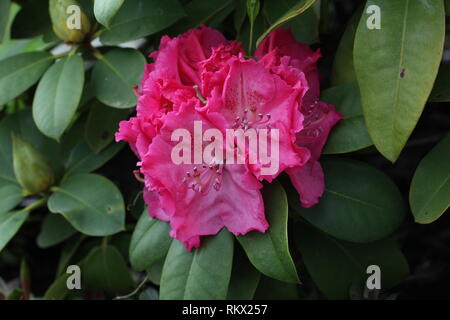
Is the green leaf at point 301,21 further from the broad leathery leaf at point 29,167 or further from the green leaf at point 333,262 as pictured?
the broad leathery leaf at point 29,167

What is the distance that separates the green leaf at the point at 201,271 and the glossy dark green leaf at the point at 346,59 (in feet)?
1.14

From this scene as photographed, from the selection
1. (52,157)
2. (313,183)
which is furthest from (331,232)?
(52,157)

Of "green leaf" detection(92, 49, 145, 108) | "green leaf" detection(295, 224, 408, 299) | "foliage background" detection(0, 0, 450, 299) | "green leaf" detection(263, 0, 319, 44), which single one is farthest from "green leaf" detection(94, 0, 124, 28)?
"green leaf" detection(295, 224, 408, 299)

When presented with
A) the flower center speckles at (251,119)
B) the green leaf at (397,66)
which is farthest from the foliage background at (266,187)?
the flower center speckles at (251,119)

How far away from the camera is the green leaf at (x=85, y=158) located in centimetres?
122

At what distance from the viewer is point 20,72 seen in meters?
1.11

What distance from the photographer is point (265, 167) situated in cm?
83

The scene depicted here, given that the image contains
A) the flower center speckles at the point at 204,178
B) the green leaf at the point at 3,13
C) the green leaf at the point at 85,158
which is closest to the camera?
the flower center speckles at the point at 204,178

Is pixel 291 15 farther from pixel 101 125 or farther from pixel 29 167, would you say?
pixel 29 167

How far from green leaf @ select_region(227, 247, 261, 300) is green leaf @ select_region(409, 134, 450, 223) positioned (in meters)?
0.31

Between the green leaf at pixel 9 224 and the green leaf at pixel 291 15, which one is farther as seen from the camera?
the green leaf at pixel 9 224

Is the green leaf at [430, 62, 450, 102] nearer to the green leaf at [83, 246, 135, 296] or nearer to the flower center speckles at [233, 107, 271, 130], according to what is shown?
the flower center speckles at [233, 107, 271, 130]

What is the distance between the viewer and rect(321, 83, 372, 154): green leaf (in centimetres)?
92

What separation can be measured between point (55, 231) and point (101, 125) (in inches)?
11.4
